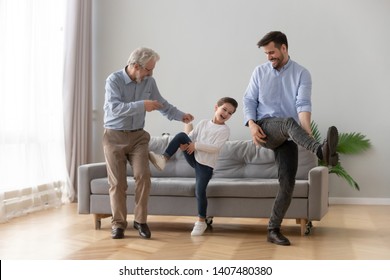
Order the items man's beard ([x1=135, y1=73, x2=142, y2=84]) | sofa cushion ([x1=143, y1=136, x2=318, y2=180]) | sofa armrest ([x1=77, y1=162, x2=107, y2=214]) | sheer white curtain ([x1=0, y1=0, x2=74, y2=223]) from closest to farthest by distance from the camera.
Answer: man's beard ([x1=135, y1=73, x2=142, y2=84])
sofa armrest ([x1=77, y1=162, x2=107, y2=214])
sofa cushion ([x1=143, y1=136, x2=318, y2=180])
sheer white curtain ([x1=0, y1=0, x2=74, y2=223])

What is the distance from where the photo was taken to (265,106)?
12.8ft

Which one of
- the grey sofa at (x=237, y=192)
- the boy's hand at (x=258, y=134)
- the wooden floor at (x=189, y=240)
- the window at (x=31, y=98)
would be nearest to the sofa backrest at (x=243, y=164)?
the grey sofa at (x=237, y=192)

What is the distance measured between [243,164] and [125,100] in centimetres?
140

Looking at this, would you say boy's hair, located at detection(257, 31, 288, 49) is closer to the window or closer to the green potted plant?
the window

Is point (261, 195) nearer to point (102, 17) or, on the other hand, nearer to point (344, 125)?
point (344, 125)

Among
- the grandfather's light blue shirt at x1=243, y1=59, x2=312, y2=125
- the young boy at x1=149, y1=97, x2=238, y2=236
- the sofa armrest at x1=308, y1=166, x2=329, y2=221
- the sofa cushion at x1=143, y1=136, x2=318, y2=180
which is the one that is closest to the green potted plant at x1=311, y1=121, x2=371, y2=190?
the sofa cushion at x1=143, y1=136, x2=318, y2=180

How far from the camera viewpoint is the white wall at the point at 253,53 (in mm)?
6504

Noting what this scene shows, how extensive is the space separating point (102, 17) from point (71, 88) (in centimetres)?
110

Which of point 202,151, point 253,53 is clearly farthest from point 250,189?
point 253,53

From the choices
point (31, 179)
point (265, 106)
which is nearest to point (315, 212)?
point (265, 106)

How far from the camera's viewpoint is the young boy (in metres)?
4.41

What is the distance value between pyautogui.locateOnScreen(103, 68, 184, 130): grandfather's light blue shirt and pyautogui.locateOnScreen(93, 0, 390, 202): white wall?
2.41m

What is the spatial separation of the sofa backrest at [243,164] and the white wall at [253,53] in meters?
1.51

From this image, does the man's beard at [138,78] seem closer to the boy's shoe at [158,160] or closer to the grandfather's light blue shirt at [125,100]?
the grandfather's light blue shirt at [125,100]
